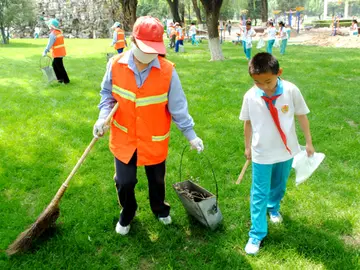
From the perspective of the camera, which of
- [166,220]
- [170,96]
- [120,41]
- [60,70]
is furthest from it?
[120,41]

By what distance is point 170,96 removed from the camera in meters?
2.98

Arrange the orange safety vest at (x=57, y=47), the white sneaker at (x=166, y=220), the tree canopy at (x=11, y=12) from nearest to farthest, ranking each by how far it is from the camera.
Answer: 1. the white sneaker at (x=166, y=220)
2. the orange safety vest at (x=57, y=47)
3. the tree canopy at (x=11, y=12)

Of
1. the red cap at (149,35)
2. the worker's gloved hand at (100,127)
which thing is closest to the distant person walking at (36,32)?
the worker's gloved hand at (100,127)

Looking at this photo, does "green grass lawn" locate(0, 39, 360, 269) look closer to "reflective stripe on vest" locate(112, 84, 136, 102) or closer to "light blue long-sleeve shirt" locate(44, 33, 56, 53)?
"reflective stripe on vest" locate(112, 84, 136, 102)

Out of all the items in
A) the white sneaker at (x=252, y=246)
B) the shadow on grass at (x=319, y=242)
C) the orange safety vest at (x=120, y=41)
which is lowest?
the shadow on grass at (x=319, y=242)

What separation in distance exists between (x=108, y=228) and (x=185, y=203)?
0.81 m

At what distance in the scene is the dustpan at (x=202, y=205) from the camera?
10.7 feet

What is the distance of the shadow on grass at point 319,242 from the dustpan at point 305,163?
21.1 inches

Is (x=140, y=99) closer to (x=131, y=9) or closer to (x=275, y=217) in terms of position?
(x=275, y=217)

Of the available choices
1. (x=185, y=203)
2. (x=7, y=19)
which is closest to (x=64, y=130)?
(x=185, y=203)

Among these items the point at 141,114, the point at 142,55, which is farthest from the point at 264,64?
the point at 141,114

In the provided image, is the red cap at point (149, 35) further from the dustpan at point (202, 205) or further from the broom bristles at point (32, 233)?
the broom bristles at point (32, 233)

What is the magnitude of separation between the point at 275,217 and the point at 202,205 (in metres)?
0.81

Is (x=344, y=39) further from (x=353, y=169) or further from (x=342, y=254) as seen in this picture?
(x=342, y=254)
